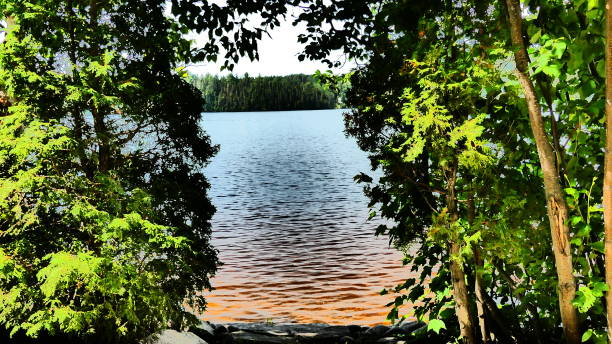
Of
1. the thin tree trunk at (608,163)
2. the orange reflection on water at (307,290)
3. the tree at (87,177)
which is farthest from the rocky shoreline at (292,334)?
the thin tree trunk at (608,163)

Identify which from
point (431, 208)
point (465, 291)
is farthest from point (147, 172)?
point (465, 291)

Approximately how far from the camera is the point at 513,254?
15.6 feet

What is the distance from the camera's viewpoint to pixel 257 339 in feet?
36.8

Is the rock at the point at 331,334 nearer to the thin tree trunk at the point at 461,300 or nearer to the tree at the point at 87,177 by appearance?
the tree at the point at 87,177

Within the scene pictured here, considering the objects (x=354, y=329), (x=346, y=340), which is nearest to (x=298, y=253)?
(x=354, y=329)

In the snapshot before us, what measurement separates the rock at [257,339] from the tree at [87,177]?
6.53 feet

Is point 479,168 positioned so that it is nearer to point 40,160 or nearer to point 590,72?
point 590,72

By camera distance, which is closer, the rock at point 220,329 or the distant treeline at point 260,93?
the rock at point 220,329

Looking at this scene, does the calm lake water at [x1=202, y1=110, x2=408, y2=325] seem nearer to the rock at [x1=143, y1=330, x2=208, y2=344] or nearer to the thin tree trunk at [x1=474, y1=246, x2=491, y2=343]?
the rock at [x1=143, y1=330, x2=208, y2=344]

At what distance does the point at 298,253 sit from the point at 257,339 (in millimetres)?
9426

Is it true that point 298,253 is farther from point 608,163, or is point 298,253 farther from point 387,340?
point 608,163

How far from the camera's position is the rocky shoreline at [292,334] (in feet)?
34.2

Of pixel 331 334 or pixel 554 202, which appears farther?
pixel 331 334

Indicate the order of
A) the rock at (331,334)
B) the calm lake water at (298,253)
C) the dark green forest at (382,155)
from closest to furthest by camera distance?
→ the dark green forest at (382,155), the rock at (331,334), the calm lake water at (298,253)
